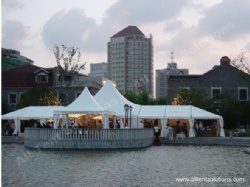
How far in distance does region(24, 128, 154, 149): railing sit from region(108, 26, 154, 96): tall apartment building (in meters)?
128

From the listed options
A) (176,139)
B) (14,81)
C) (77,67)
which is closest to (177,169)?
(176,139)

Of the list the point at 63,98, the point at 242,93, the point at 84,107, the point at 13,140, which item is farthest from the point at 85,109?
the point at 242,93

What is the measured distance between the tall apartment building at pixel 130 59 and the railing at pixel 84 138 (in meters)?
128

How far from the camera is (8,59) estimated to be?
86.4 m

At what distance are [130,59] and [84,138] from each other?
133 meters

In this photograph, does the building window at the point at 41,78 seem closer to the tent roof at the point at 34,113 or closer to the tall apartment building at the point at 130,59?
the tent roof at the point at 34,113

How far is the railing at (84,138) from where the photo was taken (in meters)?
27.8

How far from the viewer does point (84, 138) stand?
2792cm

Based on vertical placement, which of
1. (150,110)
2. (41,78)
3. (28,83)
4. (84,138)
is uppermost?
(41,78)

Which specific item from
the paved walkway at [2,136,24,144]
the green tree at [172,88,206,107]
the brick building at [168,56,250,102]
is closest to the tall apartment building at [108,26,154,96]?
the brick building at [168,56,250,102]

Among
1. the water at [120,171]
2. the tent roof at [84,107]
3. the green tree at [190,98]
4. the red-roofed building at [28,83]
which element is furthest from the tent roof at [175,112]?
the red-roofed building at [28,83]

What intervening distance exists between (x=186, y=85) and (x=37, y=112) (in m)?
25.5

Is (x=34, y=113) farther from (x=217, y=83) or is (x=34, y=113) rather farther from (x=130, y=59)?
(x=130, y=59)

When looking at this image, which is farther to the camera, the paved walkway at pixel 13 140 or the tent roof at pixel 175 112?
the tent roof at pixel 175 112
